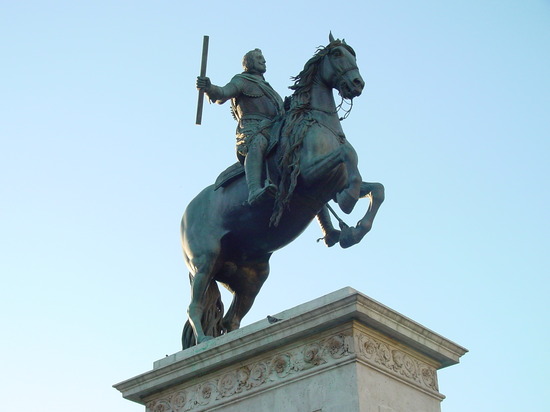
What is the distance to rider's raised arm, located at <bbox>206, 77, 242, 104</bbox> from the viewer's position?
622 inches

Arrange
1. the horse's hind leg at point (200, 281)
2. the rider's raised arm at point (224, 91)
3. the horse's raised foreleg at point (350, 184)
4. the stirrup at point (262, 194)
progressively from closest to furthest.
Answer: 1. the horse's raised foreleg at point (350, 184)
2. the stirrup at point (262, 194)
3. the horse's hind leg at point (200, 281)
4. the rider's raised arm at point (224, 91)

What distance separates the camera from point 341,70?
14789 mm

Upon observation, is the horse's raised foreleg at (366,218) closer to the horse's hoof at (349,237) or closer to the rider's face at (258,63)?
the horse's hoof at (349,237)

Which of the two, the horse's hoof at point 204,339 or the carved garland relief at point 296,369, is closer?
the carved garland relief at point 296,369

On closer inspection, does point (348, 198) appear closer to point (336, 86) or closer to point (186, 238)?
point (336, 86)

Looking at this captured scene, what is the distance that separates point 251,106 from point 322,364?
4722mm

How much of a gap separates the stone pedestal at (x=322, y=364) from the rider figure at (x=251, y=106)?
232cm

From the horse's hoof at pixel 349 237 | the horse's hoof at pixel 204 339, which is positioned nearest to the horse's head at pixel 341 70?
the horse's hoof at pixel 349 237

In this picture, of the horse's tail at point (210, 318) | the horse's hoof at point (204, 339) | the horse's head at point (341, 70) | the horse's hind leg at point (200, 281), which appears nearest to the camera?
the horse's hoof at point (204, 339)

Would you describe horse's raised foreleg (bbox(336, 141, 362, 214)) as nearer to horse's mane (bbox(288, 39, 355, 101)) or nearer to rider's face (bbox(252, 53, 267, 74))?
horse's mane (bbox(288, 39, 355, 101))

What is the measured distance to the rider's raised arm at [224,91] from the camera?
15.8m

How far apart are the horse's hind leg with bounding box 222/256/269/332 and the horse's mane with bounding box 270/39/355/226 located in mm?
1261

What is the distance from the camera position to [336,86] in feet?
48.9

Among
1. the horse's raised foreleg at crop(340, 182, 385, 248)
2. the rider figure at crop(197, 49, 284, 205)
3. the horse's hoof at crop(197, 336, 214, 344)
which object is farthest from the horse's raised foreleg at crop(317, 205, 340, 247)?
the horse's hoof at crop(197, 336, 214, 344)
